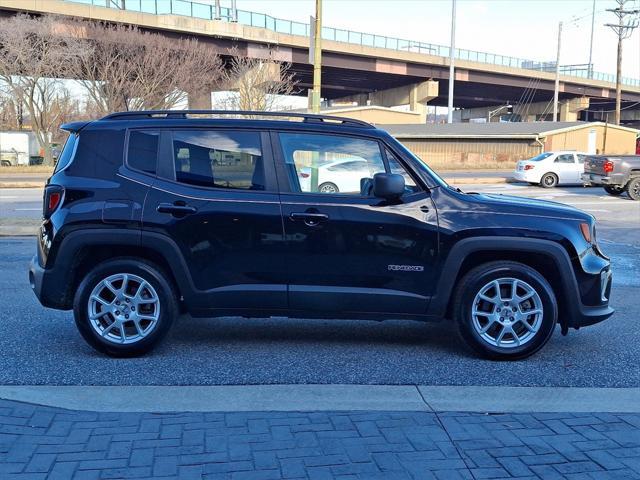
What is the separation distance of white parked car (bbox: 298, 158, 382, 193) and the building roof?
40.1 meters

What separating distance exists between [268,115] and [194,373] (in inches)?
85.6

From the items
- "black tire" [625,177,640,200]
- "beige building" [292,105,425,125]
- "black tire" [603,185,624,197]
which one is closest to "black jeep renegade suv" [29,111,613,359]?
"black tire" [625,177,640,200]

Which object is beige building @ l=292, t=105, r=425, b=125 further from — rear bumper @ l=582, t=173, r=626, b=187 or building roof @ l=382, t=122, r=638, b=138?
rear bumper @ l=582, t=173, r=626, b=187

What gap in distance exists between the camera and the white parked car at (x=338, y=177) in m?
5.11

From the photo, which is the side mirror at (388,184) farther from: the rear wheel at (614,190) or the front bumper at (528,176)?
the front bumper at (528,176)

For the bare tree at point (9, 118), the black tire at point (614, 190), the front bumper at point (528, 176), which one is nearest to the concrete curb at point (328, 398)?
the black tire at point (614, 190)

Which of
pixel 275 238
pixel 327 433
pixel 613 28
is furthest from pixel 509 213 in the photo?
pixel 613 28

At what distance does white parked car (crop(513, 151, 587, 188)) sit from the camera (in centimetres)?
2722

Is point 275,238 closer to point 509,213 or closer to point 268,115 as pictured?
point 268,115

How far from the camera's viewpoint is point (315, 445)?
3.53 m

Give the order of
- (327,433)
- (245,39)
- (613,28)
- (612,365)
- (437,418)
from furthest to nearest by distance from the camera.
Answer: (613,28), (245,39), (612,365), (437,418), (327,433)

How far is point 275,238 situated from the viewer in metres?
4.96

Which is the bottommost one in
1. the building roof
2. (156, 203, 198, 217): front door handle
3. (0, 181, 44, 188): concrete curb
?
(0, 181, 44, 188): concrete curb

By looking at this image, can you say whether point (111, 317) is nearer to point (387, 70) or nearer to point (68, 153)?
point (68, 153)
